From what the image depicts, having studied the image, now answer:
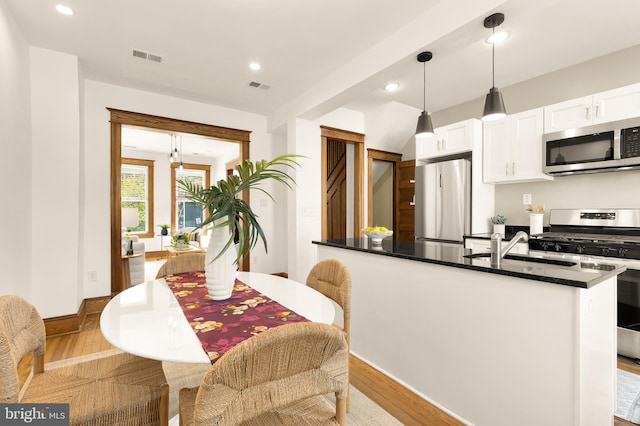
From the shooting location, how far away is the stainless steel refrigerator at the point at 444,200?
3693 millimetres

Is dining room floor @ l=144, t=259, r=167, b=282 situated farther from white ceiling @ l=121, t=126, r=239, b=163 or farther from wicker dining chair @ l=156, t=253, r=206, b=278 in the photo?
wicker dining chair @ l=156, t=253, r=206, b=278

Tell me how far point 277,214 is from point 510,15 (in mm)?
3795

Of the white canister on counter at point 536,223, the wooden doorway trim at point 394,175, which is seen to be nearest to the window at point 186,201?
the wooden doorway trim at point 394,175

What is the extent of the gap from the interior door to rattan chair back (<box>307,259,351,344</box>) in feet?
11.1

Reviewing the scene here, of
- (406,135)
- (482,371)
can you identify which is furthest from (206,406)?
(406,135)

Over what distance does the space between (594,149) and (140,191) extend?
8.99 meters

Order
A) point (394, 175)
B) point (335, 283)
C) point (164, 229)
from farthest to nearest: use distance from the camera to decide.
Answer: point (164, 229) → point (394, 175) → point (335, 283)

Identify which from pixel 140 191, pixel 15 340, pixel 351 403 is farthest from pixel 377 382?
pixel 140 191

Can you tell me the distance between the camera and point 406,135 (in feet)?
16.5

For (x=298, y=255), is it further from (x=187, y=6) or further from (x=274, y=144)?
(x=187, y=6)

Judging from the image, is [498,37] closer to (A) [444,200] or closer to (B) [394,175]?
(A) [444,200]

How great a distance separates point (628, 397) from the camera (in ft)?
6.25

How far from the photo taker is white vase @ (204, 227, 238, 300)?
148cm

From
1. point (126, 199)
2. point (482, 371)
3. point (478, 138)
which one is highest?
point (478, 138)
